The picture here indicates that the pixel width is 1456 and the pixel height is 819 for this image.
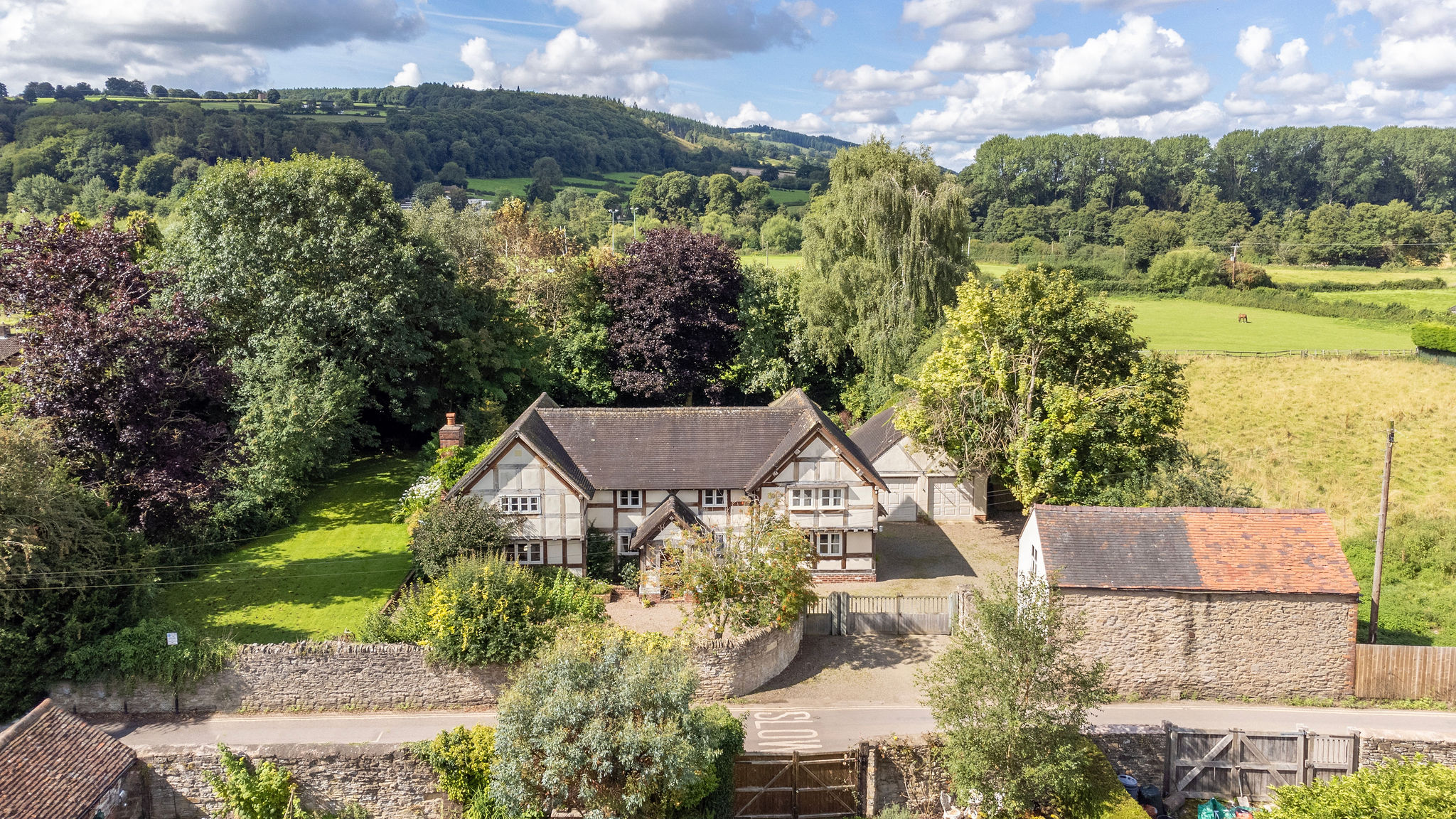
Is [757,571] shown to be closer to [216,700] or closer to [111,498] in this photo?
[216,700]

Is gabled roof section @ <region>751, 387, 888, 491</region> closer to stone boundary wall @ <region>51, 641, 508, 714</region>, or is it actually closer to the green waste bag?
stone boundary wall @ <region>51, 641, 508, 714</region>

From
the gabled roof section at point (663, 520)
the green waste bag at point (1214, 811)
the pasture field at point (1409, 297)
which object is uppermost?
the pasture field at point (1409, 297)

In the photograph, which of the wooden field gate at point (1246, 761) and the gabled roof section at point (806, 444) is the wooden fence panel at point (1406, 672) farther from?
the gabled roof section at point (806, 444)

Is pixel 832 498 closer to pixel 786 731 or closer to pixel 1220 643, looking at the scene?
pixel 786 731

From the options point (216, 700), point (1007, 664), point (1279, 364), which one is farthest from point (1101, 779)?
point (1279, 364)

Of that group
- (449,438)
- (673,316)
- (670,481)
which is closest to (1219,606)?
(670,481)

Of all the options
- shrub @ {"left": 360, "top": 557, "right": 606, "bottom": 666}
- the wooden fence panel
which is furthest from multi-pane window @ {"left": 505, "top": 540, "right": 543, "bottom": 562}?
the wooden fence panel

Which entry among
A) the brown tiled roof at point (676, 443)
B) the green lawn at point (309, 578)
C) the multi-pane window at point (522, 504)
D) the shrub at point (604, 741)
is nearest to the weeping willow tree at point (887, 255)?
the brown tiled roof at point (676, 443)
